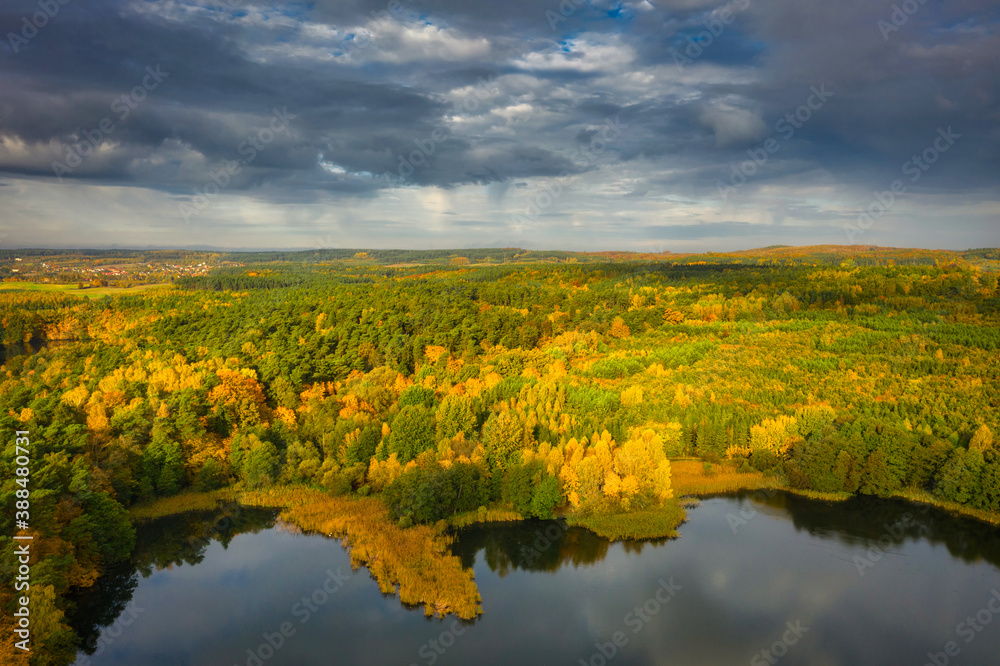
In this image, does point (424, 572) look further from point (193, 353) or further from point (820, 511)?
point (193, 353)

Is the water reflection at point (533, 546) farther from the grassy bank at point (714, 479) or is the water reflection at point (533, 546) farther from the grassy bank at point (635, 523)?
the grassy bank at point (714, 479)

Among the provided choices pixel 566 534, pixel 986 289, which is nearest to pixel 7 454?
pixel 566 534

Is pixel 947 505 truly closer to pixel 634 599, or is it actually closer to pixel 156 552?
pixel 634 599

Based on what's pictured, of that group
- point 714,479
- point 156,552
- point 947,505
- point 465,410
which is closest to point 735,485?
point 714,479

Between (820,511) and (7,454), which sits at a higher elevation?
(7,454)

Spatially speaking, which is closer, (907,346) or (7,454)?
(7,454)

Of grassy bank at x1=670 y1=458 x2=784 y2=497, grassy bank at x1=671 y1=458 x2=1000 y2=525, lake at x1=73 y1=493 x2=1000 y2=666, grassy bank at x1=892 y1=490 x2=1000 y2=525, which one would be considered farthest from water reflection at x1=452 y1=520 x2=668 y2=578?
grassy bank at x1=892 y1=490 x2=1000 y2=525
